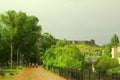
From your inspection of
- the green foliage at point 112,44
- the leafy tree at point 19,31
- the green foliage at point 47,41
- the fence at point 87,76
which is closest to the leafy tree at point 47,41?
the green foliage at point 47,41

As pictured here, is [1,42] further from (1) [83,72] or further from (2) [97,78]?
(2) [97,78]

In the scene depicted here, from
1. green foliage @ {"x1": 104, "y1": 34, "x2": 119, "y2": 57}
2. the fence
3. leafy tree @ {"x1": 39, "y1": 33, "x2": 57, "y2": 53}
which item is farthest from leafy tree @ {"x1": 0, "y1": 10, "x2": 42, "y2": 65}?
the fence

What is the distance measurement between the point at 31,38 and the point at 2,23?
9.99m

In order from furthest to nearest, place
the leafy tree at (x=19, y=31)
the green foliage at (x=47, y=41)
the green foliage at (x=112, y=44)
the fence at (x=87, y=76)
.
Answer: the green foliage at (x=47, y=41)
the green foliage at (x=112, y=44)
the leafy tree at (x=19, y=31)
the fence at (x=87, y=76)

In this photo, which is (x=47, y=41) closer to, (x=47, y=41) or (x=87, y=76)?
(x=47, y=41)

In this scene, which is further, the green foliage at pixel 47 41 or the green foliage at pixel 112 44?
the green foliage at pixel 47 41

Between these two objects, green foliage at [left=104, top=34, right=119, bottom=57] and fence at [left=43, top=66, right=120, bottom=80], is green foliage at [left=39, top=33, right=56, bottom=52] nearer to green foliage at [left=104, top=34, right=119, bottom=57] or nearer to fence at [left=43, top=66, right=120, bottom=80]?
green foliage at [left=104, top=34, right=119, bottom=57]

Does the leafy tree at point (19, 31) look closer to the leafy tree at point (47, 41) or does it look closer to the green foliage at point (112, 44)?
the leafy tree at point (47, 41)

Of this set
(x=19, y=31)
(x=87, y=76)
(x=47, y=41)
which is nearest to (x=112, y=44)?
(x=47, y=41)

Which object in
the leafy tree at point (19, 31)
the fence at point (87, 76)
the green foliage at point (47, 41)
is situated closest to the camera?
the fence at point (87, 76)

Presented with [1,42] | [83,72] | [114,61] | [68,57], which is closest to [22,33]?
[1,42]

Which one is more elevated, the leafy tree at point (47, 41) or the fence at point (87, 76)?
the leafy tree at point (47, 41)

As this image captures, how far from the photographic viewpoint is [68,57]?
2103 inches

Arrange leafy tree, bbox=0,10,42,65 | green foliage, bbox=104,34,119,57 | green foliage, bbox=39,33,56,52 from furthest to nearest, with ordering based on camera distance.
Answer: green foliage, bbox=39,33,56,52 < green foliage, bbox=104,34,119,57 < leafy tree, bbox=0,10,42,65
